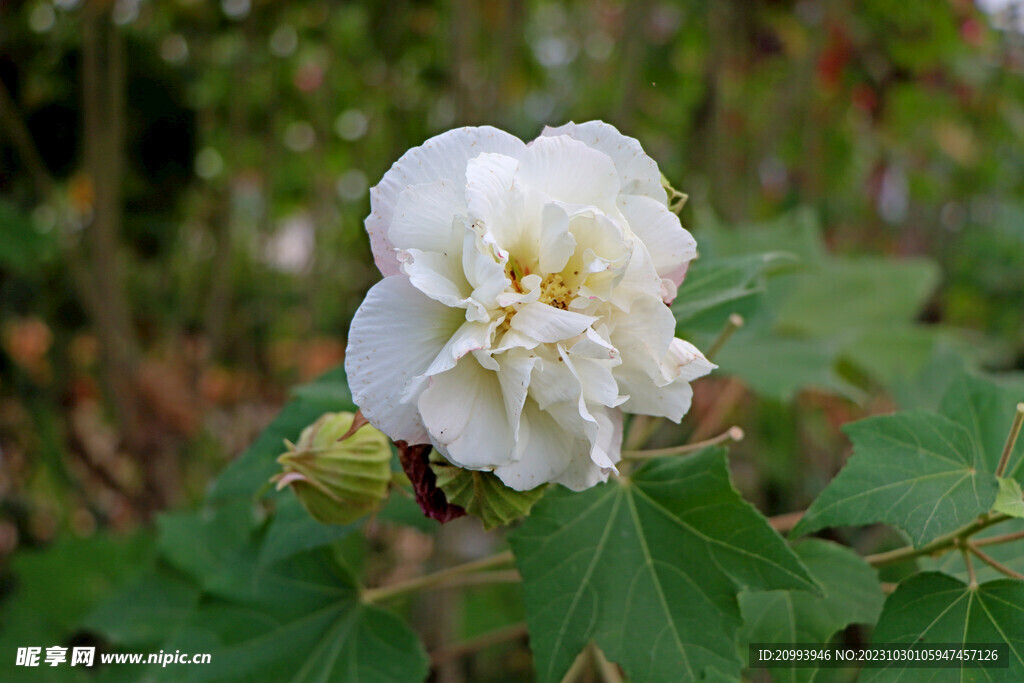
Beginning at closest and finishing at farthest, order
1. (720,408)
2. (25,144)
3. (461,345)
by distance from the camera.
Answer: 1. (461,345)
2. (720,408)
3. (25,144)

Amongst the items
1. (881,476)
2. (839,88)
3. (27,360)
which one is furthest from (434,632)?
(839,88)

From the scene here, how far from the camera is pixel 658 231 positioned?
315 mm

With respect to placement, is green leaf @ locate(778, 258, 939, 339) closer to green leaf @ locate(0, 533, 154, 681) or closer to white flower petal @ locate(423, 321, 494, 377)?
white flower petal @ locate(423, 321, 494, 377)

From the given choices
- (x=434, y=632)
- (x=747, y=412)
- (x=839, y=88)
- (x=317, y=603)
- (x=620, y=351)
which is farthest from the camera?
(x=839, y=88)

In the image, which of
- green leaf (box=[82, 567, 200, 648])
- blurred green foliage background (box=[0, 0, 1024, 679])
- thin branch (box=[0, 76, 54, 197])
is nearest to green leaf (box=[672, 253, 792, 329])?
blurred green foliage background (box=[0, 0, 1024, 679])

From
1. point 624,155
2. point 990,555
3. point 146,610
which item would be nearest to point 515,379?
point 624,155

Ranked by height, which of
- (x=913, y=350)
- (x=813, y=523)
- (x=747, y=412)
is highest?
(x=813, y=523)

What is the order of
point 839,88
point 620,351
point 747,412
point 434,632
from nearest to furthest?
point 620,351 → point 434,632 → point 747,412 → point 839,88

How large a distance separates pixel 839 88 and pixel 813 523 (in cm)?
133

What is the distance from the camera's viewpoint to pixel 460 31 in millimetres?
914

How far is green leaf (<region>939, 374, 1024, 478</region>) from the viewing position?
1.38 ft

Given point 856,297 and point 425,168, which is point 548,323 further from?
point 856,297

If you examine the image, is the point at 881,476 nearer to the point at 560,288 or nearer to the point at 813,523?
the point at 813,523

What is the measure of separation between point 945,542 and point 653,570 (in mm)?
160
